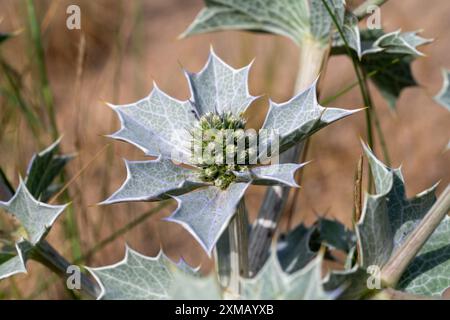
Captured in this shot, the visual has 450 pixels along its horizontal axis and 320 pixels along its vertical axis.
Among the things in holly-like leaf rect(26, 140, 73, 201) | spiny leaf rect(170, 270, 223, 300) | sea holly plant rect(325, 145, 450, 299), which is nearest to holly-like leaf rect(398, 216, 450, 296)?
sea holly plant rect(325, 145, 450, 299)

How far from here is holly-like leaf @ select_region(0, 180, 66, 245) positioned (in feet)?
3.26

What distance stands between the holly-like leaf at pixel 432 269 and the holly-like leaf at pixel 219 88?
0.38 m

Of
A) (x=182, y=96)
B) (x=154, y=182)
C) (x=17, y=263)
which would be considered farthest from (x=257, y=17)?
(x=182, y=96)

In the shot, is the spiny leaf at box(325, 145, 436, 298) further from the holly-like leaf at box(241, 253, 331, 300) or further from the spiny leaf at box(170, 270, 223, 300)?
the spiny leaf at box(170, 270, 223, 300)

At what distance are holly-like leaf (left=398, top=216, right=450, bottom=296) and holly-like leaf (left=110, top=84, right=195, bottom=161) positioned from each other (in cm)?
41

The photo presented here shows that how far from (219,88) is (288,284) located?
453 mm

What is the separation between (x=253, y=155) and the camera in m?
0.90

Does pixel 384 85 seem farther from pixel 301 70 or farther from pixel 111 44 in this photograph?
pixel 111 44

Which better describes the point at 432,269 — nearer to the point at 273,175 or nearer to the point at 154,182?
the point at 273,175

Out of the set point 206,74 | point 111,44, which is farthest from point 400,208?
point 111,44

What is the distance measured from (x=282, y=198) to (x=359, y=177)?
0.24 metres

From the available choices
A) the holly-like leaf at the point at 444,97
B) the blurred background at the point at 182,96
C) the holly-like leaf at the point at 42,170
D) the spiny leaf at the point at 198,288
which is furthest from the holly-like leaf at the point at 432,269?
the blurred background at the point at 182,96

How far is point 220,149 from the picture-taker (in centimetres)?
91
